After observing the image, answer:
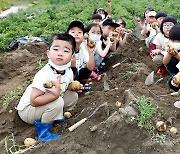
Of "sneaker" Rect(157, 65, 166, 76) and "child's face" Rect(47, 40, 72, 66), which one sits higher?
"child's face" Rect(47, 40, 72, 66)

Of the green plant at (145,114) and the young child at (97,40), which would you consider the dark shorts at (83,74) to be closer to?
the young child at (97,40)

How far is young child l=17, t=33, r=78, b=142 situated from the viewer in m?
3.81

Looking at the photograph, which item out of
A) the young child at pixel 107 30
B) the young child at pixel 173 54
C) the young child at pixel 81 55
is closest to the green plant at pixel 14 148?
the young child at pixel 81 55

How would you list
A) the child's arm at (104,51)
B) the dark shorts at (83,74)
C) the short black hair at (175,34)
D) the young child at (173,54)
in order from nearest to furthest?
the young child at (173,54), the short black hair at (175,34), the dark shorts at (83,74), the child's arm at (104,51)

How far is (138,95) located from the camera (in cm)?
430

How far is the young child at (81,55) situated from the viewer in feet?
16.6

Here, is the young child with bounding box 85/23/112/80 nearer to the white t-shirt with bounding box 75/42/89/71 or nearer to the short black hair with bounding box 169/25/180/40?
the white t-shirt with bounding box 75/42/89/71

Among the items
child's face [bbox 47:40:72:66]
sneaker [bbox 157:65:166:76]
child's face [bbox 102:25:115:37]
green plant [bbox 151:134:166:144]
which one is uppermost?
child's face [bbox 47:40:72:66]

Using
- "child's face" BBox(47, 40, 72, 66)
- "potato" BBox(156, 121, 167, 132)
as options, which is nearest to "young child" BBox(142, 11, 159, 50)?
"child's face" BBox(47, 40, 72, 66)

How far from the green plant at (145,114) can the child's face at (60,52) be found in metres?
0.93

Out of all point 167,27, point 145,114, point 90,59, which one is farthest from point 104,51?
point 145,114

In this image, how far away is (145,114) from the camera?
362cm

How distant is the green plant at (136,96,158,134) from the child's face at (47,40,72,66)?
935mm

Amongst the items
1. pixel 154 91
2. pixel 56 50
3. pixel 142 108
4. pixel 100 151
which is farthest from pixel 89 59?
pixel 100 151
